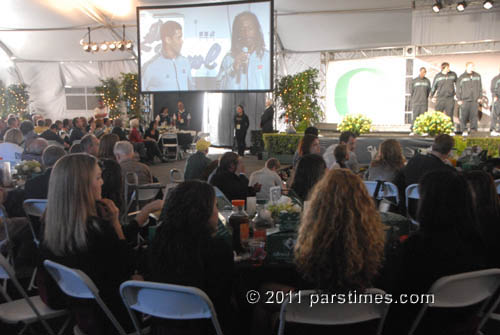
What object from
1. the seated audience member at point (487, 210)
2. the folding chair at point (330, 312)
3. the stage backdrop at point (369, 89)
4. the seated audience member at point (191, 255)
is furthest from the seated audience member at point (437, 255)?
the stage backdrop at point (369, 89)

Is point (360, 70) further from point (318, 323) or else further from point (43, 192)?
point (318, 323)

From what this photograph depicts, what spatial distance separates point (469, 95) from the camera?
11.3 meters

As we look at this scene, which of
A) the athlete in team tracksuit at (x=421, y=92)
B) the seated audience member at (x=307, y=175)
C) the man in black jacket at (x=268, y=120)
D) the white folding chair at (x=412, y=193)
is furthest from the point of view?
the athlete in team tracksuit at (x=421, y=92)

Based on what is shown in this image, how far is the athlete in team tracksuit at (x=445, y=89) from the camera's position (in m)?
11.5

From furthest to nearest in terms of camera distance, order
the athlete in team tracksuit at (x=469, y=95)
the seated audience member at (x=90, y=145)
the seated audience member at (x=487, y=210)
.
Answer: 1. the athlete in team tracksuit at (x=469, y=95)
2. the seated audience member at (x=90, y=145)
3. the seated audience member at (x=487, y=210)

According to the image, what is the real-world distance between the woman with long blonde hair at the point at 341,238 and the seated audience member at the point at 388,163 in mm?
2834

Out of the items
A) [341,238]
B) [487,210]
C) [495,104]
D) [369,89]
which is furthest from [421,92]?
[341,238]

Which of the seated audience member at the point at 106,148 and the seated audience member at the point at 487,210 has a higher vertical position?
the seated audience member at the point at 106,148

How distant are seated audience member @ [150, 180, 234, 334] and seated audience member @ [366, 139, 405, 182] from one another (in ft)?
10.2

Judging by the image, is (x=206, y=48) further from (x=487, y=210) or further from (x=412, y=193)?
(x=487, y=210)

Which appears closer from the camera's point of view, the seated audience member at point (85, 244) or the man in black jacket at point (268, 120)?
the seated audience member at point (85, 244)

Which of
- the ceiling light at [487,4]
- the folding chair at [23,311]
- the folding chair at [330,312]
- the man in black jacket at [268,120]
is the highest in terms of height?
the ceiling light at [487,4]

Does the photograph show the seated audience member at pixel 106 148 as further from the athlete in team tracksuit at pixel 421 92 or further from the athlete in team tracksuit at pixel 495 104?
the athlete in team tracksuit at pixel 495 104

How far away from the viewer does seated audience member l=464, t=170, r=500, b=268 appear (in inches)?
93.4
